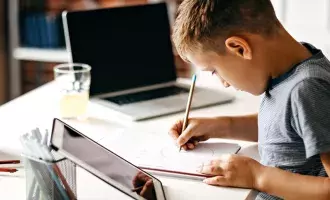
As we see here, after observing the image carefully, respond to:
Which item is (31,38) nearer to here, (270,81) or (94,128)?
(94,128)

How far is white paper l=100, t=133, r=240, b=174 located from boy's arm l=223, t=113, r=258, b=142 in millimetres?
51

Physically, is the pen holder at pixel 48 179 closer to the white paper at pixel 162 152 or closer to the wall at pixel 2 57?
the white paper at pixel 162 152

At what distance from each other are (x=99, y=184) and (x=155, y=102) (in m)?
0.58

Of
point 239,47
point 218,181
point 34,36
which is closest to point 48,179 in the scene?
point 218,181

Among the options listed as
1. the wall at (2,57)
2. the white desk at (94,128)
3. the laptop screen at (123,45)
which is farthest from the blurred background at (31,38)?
the white desk at (94,128)

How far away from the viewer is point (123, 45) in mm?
1890

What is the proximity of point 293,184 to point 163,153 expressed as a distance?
33cm

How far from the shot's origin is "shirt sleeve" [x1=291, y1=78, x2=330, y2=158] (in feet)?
3.67

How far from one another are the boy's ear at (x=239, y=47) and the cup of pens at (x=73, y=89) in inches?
23.9

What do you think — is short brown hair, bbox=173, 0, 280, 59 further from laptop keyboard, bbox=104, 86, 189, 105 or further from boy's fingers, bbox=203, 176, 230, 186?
laptop keyboard, bbox=104, 86, 189, 105

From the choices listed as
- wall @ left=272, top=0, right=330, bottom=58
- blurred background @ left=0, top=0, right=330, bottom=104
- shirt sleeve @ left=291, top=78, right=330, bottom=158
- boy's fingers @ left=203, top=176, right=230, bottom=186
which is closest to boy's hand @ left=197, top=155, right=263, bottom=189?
boy's fingers @ left=203, top=176, right=230, bottom=186

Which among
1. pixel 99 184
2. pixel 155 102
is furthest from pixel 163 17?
pixel 99 184

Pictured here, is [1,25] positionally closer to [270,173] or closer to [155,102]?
[155,102]

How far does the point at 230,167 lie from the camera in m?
1.21
